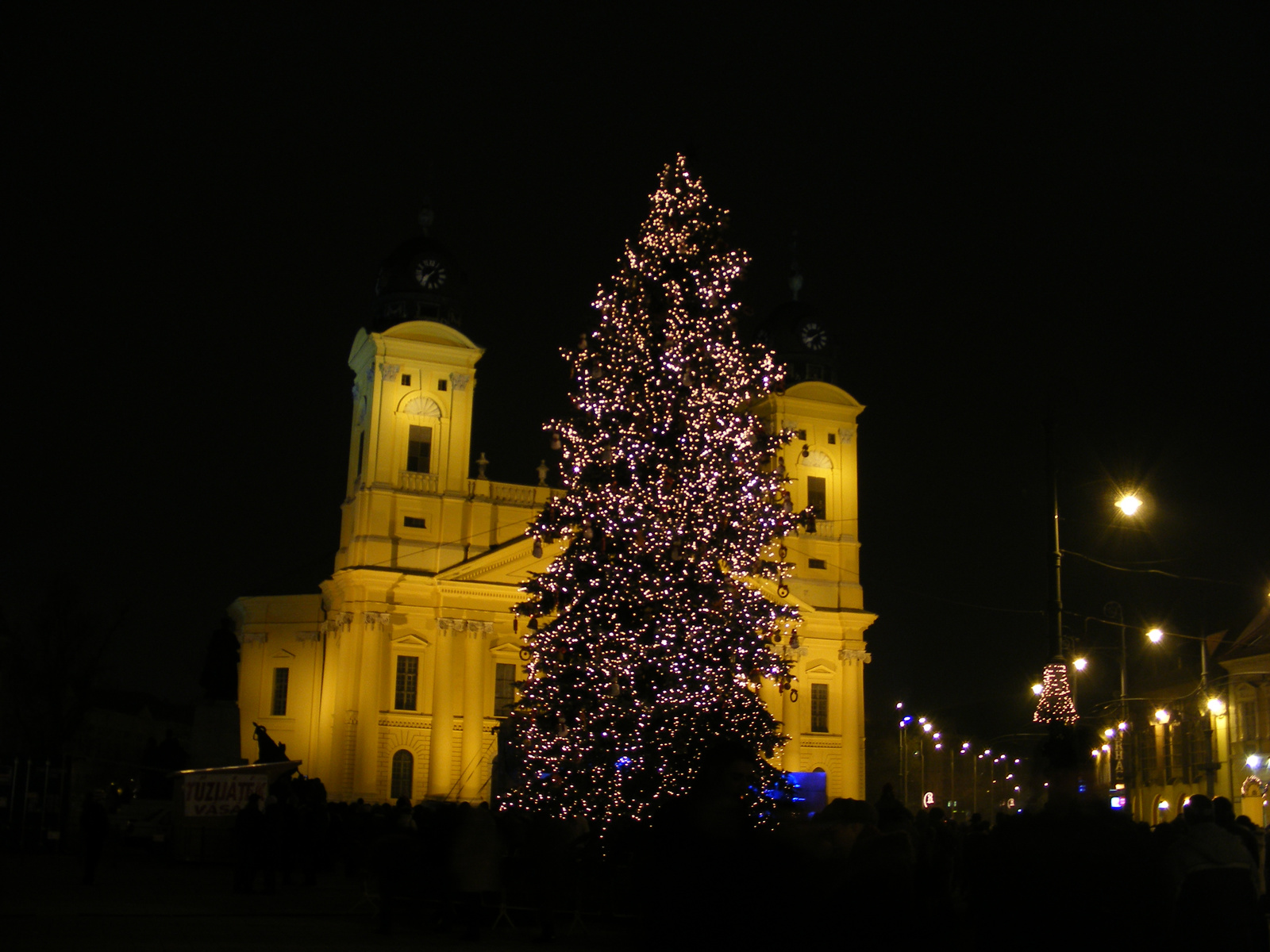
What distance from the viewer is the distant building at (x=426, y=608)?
49.6 metres

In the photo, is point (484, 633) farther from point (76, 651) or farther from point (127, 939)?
point (127, 939)

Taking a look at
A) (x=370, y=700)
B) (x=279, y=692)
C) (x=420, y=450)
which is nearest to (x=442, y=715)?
(x=370, y=700)

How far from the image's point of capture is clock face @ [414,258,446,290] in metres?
54.8

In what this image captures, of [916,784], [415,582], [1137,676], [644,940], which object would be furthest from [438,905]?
[916,784]

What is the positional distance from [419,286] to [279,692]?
1671 centimetres

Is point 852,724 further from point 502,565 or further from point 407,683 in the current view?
point 407,683

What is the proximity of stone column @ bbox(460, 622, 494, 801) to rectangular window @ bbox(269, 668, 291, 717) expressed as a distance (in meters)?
8.32

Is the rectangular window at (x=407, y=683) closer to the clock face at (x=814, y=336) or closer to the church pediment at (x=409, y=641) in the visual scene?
the church pediment at (x=409, y=641)

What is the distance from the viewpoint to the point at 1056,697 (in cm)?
1981

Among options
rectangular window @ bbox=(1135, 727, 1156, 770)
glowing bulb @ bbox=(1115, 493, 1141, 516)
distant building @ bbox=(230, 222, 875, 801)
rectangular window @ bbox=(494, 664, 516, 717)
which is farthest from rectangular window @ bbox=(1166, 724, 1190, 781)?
glowing bulb @ bbox=(1115, 493, 1141, 516)

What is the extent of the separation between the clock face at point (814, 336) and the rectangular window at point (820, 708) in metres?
14.2

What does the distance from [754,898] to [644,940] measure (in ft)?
1.28

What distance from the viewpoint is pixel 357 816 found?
32.6 meters

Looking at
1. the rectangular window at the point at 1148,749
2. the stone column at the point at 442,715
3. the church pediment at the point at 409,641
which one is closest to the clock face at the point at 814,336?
the stone column at the point at 442,715
